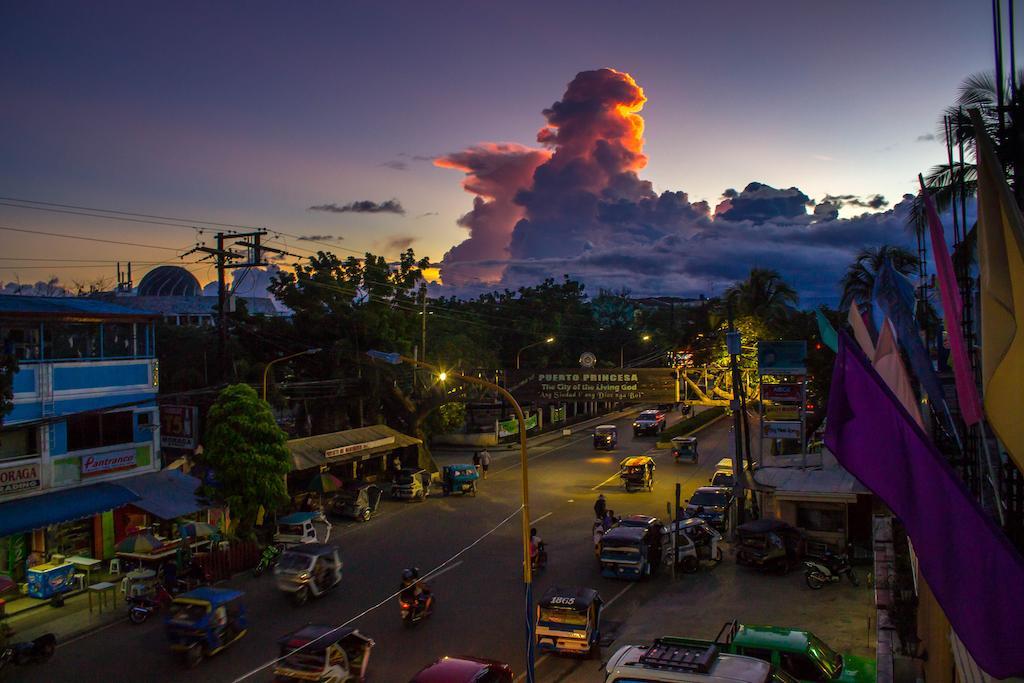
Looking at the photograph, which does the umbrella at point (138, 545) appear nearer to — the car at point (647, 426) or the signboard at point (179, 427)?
the signboard at point (179, 427)

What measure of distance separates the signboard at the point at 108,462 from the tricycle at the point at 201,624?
9.56m

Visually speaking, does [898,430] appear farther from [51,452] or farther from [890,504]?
[51,452]

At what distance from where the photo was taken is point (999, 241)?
630 centimetres

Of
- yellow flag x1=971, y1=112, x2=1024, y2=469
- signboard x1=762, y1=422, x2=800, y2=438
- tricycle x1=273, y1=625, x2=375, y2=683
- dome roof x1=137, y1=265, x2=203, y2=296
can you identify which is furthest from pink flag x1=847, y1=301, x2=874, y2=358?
dome roof x1=137, y1=265, x2=203, y2=296

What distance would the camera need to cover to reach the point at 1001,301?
237 inches

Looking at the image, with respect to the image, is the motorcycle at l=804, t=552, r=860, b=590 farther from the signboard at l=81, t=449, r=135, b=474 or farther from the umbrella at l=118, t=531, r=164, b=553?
the signboard at l=81, t=449, r=135, b=474

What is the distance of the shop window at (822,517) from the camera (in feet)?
84.2

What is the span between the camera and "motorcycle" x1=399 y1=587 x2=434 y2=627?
19.2 meters

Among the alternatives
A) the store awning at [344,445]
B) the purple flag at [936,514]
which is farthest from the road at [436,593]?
the purple flag at [936,514]

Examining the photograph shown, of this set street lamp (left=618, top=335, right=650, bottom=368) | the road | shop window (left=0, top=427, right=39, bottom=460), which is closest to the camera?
the road

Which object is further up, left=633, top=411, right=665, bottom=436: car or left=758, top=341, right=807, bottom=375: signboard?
left=758, top=341, right=807, bottom=375: signboard

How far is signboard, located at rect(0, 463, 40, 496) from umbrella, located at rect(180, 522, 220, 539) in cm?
454

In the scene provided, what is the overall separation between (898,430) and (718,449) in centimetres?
4593

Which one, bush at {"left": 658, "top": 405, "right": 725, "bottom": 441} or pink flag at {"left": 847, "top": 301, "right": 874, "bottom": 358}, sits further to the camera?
bush at {"left": 658, "top": 405, "right": 725, "bottom": 441}
